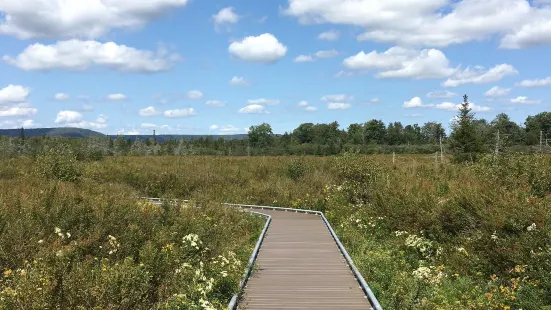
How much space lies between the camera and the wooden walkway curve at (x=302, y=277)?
7.47m

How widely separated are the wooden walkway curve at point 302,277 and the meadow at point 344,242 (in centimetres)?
39

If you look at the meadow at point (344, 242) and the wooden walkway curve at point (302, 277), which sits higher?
the meadow at point (344, 242)

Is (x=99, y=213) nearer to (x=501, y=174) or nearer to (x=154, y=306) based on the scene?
(x=154, y=306)

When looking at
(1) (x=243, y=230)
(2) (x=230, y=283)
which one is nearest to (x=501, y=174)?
(1) (x=243, y=230)

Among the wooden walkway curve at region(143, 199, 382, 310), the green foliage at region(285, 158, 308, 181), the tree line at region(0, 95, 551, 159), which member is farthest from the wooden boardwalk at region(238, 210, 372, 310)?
the tree line at region(0, 95, 551, 159)

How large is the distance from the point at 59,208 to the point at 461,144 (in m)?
30.8

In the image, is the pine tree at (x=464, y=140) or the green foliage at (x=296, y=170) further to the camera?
the pine tree at (x=464, y=140)

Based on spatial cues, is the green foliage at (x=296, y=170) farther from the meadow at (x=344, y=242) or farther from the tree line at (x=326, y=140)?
the tree line at (x=326, y=140)

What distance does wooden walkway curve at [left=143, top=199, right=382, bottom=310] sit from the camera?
747 cm

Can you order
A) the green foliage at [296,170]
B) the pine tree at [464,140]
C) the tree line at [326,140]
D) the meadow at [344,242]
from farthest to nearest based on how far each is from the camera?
the tree line at [326,140] < the pine tree at [464,140] < the green foliage at [296,170] < the meadow at [344,242]

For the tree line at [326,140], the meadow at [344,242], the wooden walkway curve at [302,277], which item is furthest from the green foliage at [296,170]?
the tree line at [326,140]

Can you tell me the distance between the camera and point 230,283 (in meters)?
7.73

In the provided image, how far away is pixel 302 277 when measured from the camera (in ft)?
30.2

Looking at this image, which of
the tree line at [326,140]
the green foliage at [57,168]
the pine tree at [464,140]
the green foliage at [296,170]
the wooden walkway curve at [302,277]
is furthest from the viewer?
the tree line at [326,140]
